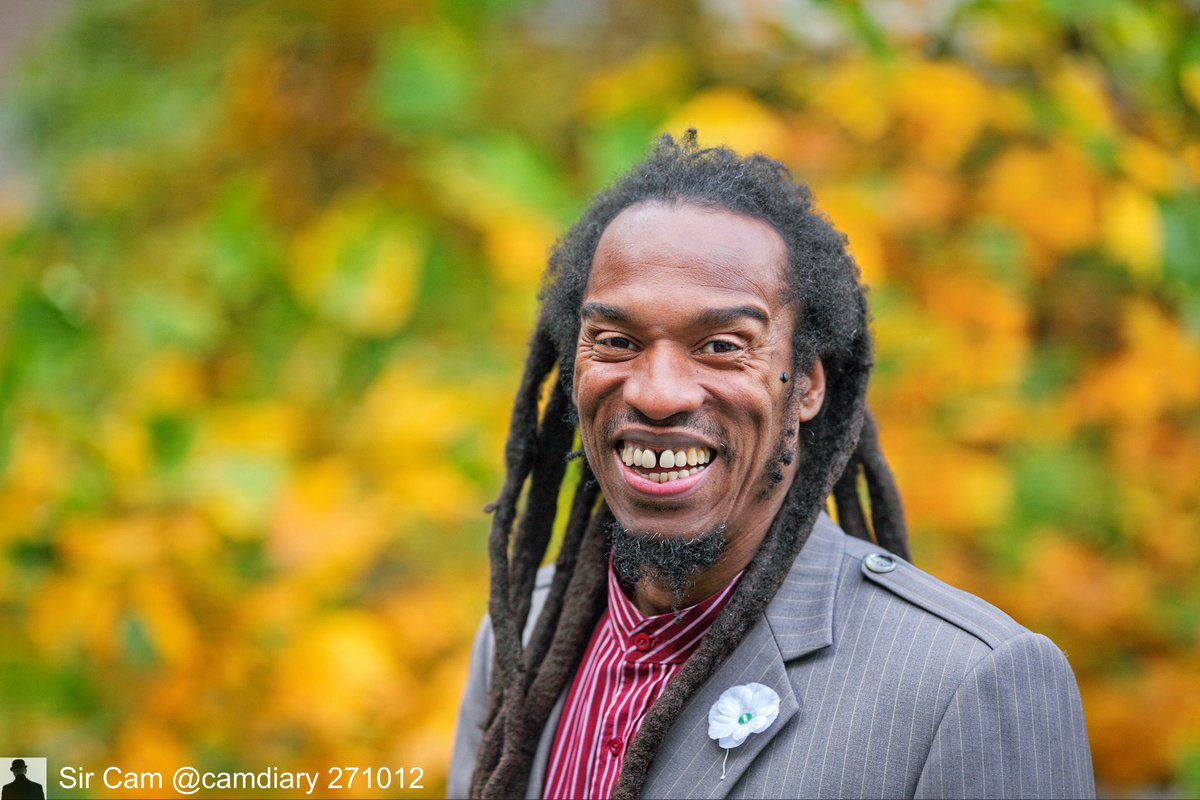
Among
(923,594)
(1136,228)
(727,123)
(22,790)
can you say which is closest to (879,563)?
(923,594)

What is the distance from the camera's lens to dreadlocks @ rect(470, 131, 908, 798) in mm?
2311

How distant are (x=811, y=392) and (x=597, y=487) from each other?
57 cm

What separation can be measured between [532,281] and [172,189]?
2.74 m

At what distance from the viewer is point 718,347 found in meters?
2.23

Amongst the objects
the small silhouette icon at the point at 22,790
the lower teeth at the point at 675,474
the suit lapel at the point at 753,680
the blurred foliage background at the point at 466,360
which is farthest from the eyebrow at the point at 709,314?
the small silhouette icon at the point at 22,790

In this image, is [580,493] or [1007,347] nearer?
[580,493]

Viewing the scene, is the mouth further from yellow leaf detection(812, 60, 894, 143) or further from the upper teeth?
yellow leaf detection(812, 60, 894, 143)

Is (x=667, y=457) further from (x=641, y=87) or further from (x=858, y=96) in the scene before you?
(x=858, y=96)

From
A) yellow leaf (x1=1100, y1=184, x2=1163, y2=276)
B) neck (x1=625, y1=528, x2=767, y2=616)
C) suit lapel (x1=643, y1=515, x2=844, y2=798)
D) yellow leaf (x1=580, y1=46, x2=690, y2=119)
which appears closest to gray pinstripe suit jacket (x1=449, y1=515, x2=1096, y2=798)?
suit lapel (x1=643, y1=515, x2=844, y2=798)

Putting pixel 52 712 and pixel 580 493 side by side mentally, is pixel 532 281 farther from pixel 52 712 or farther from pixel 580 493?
pixel 52 712

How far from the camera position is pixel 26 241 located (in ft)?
16.5

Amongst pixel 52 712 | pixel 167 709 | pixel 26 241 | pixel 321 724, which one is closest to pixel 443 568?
pixel 321 724

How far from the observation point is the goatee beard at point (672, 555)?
7.31ft

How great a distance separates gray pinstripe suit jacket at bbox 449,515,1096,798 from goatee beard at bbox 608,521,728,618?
0.53ft
